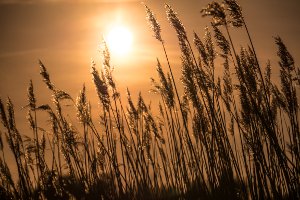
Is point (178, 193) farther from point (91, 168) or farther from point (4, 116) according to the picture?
point (4, 116)

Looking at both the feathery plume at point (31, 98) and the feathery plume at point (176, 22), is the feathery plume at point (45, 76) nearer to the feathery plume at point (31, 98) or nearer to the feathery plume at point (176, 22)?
the feathery plume at point (31, 98)

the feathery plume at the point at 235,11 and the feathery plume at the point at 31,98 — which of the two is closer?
the feathery plume at the point at 235,11

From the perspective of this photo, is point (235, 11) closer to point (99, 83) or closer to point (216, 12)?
point (216, 12)

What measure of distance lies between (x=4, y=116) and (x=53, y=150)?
98 centimetres

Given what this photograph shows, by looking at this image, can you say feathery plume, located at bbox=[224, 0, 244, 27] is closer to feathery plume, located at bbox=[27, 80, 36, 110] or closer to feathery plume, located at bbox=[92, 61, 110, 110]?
feathery plume, located at bbox=[92, 61, 110, 110]

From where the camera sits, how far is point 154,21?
5.34 metres

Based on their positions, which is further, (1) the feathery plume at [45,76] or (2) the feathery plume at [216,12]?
(1) the feathery plume at [45,76]

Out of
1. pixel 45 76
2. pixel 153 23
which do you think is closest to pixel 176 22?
pixel 153 23

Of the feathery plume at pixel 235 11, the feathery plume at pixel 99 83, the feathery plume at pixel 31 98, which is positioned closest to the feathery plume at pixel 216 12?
the feathery plume at pixel 235 11

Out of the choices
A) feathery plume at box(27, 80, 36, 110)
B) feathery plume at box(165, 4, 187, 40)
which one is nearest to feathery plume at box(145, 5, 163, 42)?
feathery plume at box(165, 4, 187, 40)

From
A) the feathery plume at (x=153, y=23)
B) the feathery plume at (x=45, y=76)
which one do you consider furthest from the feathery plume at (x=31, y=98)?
the feathery plume at (x=153, y=23)

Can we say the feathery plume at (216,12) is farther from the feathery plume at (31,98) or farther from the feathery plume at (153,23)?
the feathery plume at (31,98)

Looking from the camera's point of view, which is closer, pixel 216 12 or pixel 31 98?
pixel 216 12

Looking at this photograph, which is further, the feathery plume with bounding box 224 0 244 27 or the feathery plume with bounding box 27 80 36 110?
the feathery plume with bounding box 27 80 36 110
